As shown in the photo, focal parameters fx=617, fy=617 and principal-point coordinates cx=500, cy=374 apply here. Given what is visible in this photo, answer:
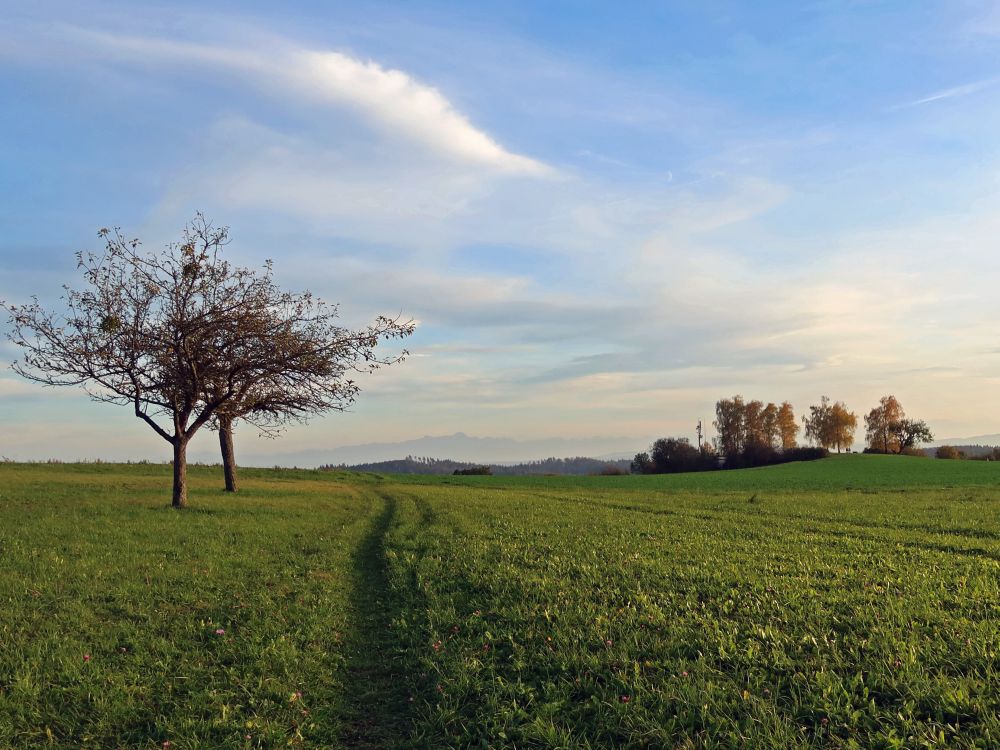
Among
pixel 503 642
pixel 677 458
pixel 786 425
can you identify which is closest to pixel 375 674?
pixel 503 642

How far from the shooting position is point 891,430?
141875mm

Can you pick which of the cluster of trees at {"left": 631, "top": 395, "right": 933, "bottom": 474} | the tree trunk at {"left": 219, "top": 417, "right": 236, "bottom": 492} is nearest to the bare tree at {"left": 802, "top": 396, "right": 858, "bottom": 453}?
the cluster of trees at {"left": 631, "top": 395, "right": 933, "bottom": 474}

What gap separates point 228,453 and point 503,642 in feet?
117

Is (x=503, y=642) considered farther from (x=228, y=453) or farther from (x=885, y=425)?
(x=885, y=425)

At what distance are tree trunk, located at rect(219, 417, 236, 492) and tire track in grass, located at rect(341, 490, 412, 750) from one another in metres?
28.4

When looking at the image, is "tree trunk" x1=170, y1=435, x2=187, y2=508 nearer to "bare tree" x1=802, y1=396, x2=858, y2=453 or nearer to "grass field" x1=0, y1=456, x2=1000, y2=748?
"grass field" x1=0, y1=456, x2=1000, y2=748

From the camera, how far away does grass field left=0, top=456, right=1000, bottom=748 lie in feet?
21.7

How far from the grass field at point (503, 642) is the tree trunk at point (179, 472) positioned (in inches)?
407

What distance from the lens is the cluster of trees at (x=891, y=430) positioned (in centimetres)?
13788

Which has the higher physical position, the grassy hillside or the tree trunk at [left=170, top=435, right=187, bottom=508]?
the tree trunk at [left=170, top=435, right=187, bottom=508]

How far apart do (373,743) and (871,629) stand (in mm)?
6923

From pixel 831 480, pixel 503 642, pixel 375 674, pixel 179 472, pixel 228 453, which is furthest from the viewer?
pixel 831 480

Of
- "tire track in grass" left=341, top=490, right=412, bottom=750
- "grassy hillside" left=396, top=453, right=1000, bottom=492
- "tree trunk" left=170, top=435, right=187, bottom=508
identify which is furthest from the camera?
"grassy hillside" left=396, top=453, right=1000, bottom=492

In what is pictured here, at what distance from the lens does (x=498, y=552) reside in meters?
16.2
